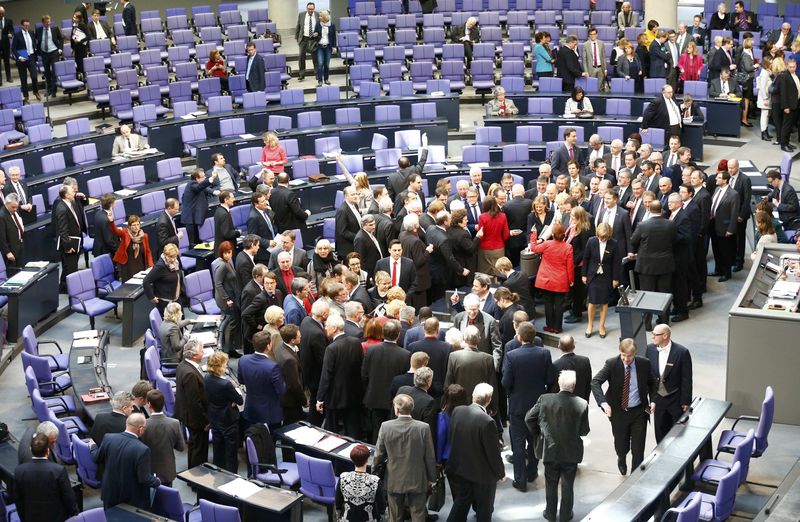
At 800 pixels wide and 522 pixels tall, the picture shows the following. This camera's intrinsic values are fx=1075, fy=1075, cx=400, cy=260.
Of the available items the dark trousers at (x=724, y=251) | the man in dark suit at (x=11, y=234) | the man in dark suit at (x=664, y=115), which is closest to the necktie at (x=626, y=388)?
the dark trousers at (x=724, y=251)

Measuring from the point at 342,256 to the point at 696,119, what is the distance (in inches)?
305

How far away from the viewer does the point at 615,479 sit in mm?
9891

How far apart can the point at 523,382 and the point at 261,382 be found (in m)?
2.33

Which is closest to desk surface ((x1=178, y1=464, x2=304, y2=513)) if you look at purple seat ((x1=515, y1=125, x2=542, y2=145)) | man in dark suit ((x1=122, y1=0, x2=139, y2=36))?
purple seat ((x1=515, y1=125, x2=542, y2=145))

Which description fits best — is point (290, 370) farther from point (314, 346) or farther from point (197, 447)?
Answer: point (197, 447)

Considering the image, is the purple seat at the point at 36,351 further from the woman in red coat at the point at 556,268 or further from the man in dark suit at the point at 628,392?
the man in dark suit at the point at 628,392

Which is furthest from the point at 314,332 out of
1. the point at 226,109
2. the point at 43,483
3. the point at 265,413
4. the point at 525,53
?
the point at 525,53

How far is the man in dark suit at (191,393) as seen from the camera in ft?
31.6

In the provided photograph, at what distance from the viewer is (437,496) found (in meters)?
9.34

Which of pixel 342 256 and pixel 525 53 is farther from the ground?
pixel 525 53

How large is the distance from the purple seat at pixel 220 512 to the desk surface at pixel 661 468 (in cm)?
263

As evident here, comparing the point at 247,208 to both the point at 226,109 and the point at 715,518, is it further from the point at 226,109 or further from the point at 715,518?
the point at 715,518

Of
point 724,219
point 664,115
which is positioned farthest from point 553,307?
point 664,115

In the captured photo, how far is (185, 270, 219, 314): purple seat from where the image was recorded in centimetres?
1322
